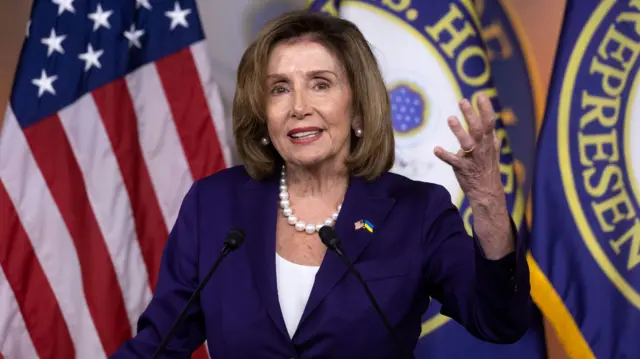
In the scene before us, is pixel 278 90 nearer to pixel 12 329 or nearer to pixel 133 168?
pixel 133 168

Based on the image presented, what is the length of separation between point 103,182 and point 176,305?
1138mm

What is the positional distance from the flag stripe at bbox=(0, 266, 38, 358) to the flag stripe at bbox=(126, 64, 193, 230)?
0.59 meters

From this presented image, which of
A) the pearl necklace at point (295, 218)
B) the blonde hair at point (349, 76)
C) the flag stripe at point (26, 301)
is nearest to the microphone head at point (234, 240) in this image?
the pearl necklace at point (295, 218)

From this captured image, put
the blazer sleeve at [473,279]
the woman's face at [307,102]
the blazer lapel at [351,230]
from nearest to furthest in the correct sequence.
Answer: the blazer sleeve at [473,279] < the blazer lapel at [351,230] < the woman's face at [307,102]

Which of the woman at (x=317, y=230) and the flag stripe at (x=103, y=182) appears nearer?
the woman at (x=317, y=230)

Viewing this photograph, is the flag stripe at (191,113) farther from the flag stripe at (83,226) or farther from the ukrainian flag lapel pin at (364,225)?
the ukrainian flag lapel pin at (364,225)

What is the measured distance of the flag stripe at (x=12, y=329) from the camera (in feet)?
7.91

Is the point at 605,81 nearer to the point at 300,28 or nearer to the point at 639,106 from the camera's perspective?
the point at 639,106

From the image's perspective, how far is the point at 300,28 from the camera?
162 centimetres

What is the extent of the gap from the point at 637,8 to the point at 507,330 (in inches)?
60.0

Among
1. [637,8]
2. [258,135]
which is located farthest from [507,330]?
[637,8]

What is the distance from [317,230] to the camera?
61.6 inches

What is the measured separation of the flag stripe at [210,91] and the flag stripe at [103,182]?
394 mm

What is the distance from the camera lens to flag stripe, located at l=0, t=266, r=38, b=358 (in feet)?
7.91
